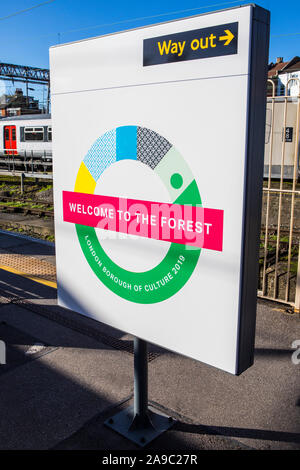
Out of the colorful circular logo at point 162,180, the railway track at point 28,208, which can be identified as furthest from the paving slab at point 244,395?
the railway track at point 28,208

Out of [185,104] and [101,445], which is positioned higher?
[185,104]

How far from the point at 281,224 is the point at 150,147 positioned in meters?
A: 10.2

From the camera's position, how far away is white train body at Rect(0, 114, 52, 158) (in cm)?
2616

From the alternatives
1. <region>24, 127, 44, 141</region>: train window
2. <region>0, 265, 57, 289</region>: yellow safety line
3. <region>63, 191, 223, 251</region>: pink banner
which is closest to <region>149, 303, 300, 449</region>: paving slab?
<region>63, 191, 223, 251</region>: pink banner

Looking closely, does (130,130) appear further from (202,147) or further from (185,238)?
(185,238)

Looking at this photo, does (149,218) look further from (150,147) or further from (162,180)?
(150,147)

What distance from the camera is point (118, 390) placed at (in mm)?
3695

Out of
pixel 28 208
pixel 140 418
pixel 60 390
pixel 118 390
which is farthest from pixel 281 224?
pixel 140 418

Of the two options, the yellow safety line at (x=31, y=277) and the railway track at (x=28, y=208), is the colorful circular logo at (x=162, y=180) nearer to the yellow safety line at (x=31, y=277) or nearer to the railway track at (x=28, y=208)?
the yellow safety line at (x=31, y=277)

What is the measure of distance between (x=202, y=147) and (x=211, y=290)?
2.52ft

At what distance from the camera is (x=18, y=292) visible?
6113 mm

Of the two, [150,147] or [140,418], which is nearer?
[150,147]

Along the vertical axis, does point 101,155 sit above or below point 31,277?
above
